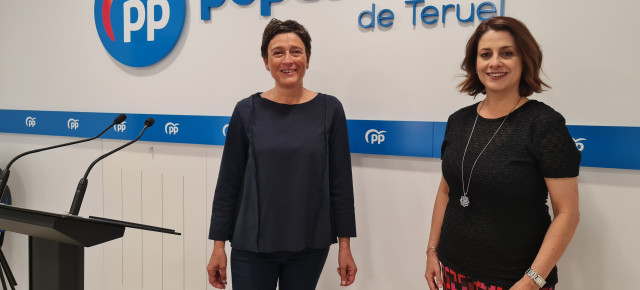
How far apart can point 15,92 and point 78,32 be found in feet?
2.48

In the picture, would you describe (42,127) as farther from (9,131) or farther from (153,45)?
(153,45)

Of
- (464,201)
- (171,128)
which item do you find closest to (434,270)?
(464,201)

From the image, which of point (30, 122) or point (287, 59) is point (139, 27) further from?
point (287, 59)

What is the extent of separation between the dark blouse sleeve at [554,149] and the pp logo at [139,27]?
199 centimetres

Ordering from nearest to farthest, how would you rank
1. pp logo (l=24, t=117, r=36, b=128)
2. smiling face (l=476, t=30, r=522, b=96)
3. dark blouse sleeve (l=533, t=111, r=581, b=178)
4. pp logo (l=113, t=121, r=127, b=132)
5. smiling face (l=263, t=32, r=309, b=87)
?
dark blouse sleeve (l=533, t=111, r=581, b=178) < smiling face (l=476, t=30, r=522, b=96) < smiling face (l=263, t=32, r=309, b=87) < pp logo (l=113, t=121, r=127, b=132) < pp logo (l=24, t=117, r=36, b=128)

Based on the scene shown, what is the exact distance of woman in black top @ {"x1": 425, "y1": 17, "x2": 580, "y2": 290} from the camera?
124cm

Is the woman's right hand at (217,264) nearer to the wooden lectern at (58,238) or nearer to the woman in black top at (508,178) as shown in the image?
the wooden lectern at (58,238)

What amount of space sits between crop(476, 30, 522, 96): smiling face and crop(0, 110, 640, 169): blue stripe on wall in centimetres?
59

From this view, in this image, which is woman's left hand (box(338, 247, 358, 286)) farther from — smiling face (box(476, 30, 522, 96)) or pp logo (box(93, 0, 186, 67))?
pp logo (box(93, 0, 186, 67))

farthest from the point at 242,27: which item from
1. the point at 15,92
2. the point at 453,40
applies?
the point at 15,92

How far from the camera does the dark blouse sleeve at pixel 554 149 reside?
47.3 inches

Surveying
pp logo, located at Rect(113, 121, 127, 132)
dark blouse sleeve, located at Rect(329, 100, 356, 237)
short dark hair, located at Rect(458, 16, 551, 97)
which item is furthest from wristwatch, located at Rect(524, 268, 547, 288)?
pp logo, located at Rect(113, 121, 127, 132)

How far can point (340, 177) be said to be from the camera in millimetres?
1702

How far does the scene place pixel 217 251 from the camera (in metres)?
1.72
